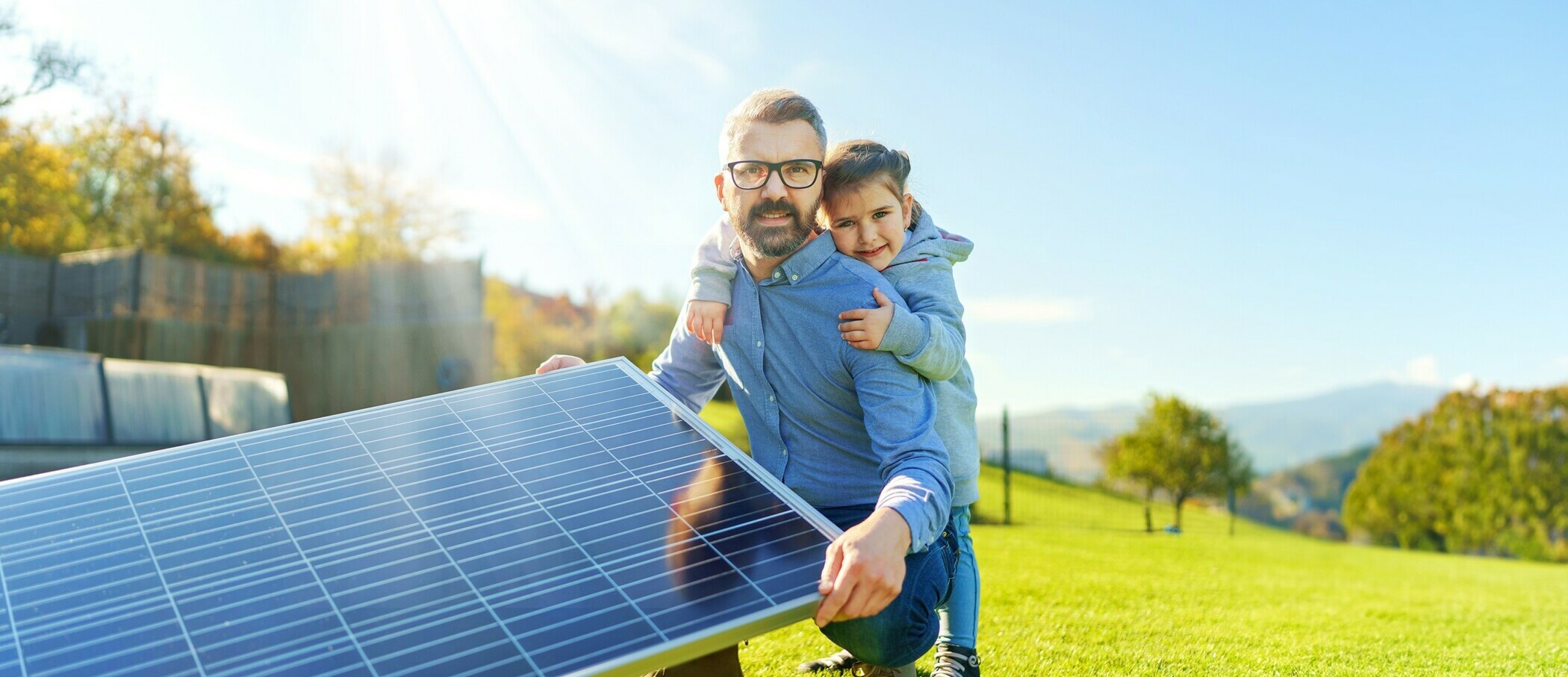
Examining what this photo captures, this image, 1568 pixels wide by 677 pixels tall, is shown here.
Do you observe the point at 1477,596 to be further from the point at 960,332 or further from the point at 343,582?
the point at 343,582

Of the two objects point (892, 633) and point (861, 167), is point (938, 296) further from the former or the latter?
point (892, 633)

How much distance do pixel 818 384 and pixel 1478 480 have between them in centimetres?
4880

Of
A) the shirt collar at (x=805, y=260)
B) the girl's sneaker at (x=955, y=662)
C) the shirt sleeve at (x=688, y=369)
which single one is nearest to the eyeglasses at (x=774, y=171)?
the shirt collar at (x=805, y=260)

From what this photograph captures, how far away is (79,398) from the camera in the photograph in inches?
518

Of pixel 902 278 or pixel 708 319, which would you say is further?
pixel 902 278

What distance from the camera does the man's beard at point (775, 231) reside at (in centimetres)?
364

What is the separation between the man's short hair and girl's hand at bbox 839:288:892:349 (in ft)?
2.42

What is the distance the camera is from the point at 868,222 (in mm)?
4117

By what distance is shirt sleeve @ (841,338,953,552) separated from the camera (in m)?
2.86

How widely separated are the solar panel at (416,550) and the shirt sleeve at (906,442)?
0.28 m

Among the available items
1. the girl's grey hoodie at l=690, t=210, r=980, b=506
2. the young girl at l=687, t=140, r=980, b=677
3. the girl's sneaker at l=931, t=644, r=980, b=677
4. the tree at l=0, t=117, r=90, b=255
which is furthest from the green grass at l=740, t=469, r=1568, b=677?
the tree at l=0, t=117, r=90, b=255

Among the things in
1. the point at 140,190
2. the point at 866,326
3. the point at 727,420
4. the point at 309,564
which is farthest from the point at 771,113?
the point at 140,190

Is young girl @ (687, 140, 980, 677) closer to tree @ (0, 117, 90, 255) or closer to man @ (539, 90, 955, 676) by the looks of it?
man @ (539, 90, 955, 676)

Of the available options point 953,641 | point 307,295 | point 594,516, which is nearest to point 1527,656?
point 953,641
